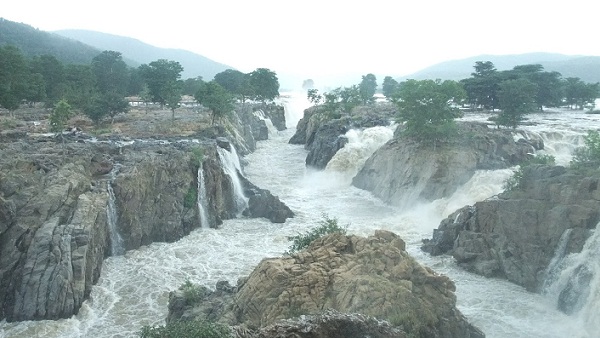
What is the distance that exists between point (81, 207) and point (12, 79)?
111 ft

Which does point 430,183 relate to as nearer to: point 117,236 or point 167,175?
point 167,175

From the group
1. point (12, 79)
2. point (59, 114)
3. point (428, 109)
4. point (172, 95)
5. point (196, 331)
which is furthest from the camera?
point (172, 95)

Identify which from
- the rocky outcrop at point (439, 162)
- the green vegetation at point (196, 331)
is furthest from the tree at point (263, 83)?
the green vegetation at point (196, 331)

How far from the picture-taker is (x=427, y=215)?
33.9 metres

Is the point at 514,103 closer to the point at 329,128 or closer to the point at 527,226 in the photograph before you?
the point at 329,128

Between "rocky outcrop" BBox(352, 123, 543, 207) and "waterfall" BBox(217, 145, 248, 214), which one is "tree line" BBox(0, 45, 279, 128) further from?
"rocky outcrop" BBox(352, 123, 543, 207)

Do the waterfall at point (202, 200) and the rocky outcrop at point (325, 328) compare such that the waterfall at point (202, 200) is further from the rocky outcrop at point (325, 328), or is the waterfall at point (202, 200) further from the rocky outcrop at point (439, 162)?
the rocky outcrop at point (325, 328)

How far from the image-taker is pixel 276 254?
2770cm

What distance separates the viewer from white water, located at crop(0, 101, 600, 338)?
1938 centimetres

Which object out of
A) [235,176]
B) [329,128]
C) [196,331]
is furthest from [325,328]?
[329,128]

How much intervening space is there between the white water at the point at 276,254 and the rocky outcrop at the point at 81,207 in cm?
96

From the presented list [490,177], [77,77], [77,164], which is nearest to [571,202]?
[490,177]

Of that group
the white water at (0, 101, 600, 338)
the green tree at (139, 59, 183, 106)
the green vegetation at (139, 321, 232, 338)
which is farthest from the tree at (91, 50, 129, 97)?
the green vegetation at (139, 321, 232, 338)

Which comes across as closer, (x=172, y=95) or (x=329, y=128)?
(x=172, y=95)
